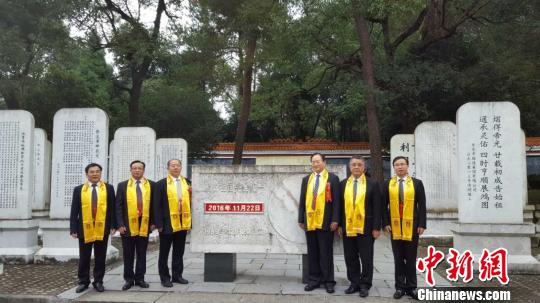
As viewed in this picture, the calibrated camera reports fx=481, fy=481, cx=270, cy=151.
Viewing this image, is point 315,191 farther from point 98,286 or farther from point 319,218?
point 98,286

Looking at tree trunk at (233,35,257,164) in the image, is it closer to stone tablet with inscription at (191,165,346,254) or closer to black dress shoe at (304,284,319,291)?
stone tablet with inscription at (191,165,346,254)

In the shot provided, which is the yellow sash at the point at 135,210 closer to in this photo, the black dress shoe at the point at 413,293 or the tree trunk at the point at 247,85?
the black dress shoe at the point at 413,293

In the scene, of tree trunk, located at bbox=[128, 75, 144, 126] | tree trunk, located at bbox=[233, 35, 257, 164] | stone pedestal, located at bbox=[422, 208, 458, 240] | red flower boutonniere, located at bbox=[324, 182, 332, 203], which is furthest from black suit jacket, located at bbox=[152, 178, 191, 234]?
tree trunk, located at bbox=[128, 75, 144, 126]

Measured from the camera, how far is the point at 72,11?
1462cm

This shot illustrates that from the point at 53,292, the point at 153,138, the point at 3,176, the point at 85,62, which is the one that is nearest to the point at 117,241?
the point at 153,138

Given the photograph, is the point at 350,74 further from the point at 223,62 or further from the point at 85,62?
the point at 85,62

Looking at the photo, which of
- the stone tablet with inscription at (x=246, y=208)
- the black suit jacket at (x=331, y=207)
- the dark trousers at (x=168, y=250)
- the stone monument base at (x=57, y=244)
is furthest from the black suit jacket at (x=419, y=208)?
the stone monument base at (x=57, y=244)

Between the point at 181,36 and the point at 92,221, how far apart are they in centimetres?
1045

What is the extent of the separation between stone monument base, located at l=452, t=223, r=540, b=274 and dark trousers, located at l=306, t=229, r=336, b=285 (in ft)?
8.71

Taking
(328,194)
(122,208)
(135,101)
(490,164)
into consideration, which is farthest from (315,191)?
(135,101)

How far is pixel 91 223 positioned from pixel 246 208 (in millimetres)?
1768

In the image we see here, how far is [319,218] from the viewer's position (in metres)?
5.25

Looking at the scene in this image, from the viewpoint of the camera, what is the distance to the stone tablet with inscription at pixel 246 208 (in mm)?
5707

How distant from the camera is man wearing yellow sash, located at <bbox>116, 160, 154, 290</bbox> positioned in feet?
17.9
